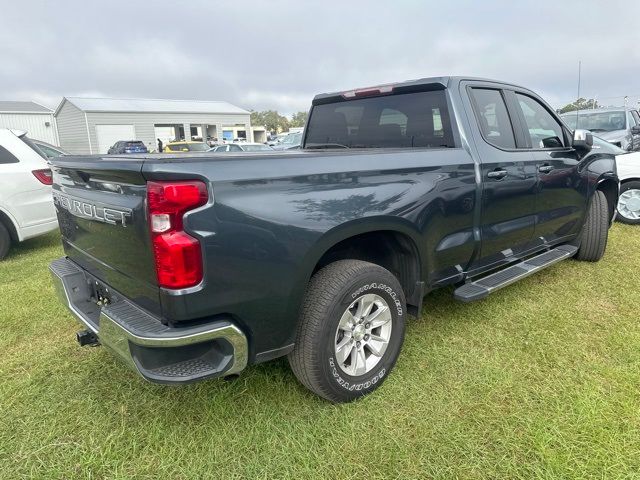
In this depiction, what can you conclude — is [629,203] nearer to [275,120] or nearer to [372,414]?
[372,414]

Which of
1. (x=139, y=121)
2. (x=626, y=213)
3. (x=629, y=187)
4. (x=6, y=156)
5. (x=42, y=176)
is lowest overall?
(x=626, y=213)

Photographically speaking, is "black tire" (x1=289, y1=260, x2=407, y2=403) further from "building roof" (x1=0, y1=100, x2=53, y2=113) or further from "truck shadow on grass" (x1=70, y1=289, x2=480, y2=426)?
"building roof" (x1=0, y1=100, x2=53, y2=113)

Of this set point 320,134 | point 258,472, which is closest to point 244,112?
point 320,134

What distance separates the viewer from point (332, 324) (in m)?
2.36

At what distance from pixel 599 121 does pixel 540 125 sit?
8586mm

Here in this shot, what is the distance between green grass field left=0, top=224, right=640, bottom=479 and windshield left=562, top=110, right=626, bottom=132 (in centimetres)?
882

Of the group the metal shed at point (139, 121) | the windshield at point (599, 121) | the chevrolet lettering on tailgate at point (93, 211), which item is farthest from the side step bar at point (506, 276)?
the metal shed at point (139, 121)

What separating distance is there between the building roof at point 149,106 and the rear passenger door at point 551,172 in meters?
35.8

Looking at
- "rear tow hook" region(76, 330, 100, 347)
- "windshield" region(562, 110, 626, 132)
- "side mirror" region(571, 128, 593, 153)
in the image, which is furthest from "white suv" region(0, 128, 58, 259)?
"windshield" region(562, 110, 626, 132)

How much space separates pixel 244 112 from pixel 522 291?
40.2 m

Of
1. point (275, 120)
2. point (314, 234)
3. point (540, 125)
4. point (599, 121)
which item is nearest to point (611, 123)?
point (599, 121)

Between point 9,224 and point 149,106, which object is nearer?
point 9,224

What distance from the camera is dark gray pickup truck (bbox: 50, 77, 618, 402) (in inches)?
75.1

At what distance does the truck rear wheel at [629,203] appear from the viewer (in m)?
6.70
